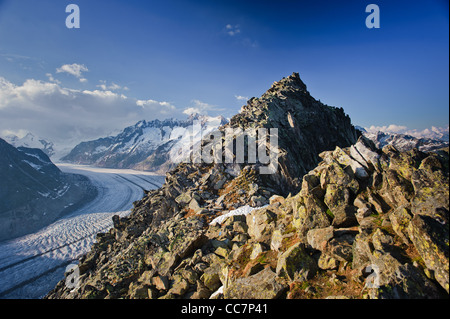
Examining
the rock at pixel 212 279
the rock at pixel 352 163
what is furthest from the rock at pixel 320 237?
the rock at pixel 212 279

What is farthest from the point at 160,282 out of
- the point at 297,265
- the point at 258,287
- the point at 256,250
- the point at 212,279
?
the point at 297,265

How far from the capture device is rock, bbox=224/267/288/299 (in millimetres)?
8555

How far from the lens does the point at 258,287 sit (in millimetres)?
8961

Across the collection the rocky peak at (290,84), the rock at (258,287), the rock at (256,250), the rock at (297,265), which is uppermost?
the rocky peak at (290,84)

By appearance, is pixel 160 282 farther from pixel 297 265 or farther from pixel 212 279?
pixel 297 265

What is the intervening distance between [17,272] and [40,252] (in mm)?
10996

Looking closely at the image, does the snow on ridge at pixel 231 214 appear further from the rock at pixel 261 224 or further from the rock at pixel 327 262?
the rock at pixel 327 262

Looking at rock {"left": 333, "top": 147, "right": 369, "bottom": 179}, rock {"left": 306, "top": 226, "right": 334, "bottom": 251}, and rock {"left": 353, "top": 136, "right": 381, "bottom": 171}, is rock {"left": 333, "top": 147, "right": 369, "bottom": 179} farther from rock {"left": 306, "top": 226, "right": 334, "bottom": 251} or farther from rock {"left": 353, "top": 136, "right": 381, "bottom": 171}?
rock {"left": 306, "top": 226, "right": 334, "bottom": 251}

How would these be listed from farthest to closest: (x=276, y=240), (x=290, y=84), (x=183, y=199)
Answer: (x=290, y=84)
(x=183, y=199)
(x=276, y=240)

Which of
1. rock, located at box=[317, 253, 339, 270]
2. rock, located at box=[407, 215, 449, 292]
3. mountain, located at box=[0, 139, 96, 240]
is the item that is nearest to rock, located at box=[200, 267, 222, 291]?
rock, located at box=[317, 253, 339, 270]

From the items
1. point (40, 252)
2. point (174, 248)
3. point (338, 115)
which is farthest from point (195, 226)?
point (40, 252)

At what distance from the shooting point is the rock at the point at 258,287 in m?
8.55

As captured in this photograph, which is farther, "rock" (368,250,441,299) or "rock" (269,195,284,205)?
"rock" (269,195,284,205)

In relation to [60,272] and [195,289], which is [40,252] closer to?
[60,272]
